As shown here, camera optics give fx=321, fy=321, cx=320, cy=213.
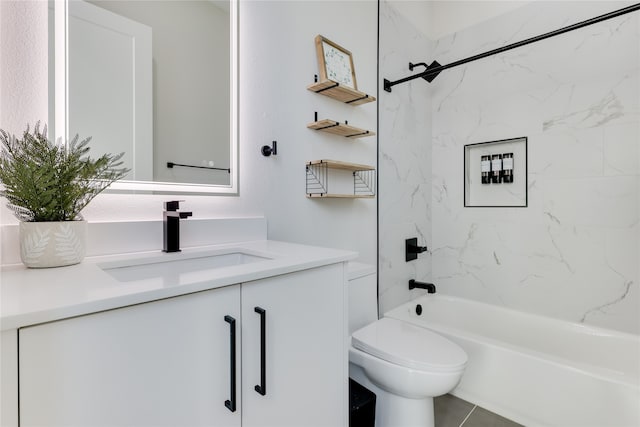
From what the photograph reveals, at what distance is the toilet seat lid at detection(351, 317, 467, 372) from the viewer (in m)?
1.26

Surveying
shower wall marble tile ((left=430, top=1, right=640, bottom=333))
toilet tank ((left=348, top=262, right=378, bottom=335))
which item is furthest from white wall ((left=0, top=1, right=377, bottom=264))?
shower wall marble tile ((left=430, top=1, right=640, bottom=333))

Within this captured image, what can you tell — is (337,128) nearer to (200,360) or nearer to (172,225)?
(172,225)

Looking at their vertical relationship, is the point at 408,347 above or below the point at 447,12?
below

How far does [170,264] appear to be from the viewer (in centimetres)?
106

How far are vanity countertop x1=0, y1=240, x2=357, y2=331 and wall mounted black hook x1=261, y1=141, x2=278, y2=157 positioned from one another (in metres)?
0.62

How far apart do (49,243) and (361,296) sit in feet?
4.02

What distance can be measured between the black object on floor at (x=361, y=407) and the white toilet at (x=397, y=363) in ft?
0.29

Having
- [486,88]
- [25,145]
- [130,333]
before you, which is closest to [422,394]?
[130,333]

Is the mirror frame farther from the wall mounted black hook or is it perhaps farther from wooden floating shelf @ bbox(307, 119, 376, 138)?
wooden floating shelf @ bbox(307, 119, 376, 138)

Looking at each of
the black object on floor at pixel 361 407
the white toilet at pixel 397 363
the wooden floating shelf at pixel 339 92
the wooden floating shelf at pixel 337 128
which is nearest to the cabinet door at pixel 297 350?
the black object on floor at pixel 361 407

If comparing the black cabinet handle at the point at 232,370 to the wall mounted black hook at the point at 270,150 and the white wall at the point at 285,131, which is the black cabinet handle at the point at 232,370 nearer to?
the white wall at the point at 285,131

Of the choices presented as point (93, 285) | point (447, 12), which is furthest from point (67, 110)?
point (447, 12)

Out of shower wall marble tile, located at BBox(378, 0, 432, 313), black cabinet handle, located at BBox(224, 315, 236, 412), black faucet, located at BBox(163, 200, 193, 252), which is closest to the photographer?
black cabinet handle, located at BBox(224, 315, 236, 412)

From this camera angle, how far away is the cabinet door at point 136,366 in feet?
1.65
